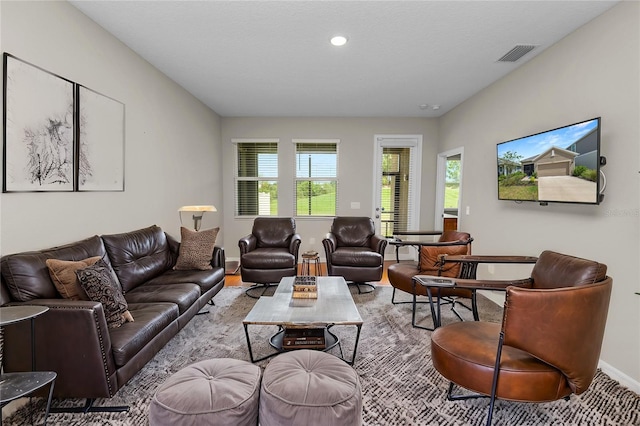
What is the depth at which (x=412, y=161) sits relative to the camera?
19.7 feet

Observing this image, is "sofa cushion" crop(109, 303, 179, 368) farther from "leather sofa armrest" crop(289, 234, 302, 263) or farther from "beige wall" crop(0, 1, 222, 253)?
"leather sofa armrest" crop(289, 234, 302, 263)

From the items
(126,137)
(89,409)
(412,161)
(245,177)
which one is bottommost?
(89,409)

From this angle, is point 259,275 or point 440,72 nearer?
point 440,72

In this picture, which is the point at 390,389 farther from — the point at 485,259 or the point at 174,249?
the point at 174,249

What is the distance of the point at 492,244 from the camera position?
154 inches

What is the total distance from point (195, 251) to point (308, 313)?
65.9 inches

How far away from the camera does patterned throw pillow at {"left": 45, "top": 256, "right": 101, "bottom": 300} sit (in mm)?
2012

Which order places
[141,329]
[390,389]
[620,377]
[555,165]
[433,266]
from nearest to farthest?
[141,329] < [390,389] < [620,377] < [555,165] < [433,266]

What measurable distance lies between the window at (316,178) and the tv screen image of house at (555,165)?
3.12 metres

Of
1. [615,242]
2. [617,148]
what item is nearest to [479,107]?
[617,148]

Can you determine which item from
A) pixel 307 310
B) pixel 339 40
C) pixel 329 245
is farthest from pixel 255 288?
pixel 339 40

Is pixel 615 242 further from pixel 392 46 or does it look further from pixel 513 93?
pixel 392 46

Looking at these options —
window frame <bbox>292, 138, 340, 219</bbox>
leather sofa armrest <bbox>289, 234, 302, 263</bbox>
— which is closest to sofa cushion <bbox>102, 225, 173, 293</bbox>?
leather sofa armrest <bbox>289, 234, 302, 263</bbox>

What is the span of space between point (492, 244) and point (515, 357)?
252 cm
